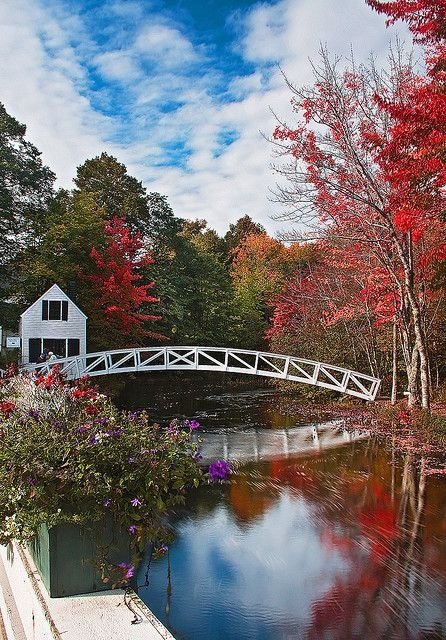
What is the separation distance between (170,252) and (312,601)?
24375 millimetres

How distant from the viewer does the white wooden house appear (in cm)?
1838

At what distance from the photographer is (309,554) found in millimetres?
5180

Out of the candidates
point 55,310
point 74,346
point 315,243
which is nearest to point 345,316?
point 315,243

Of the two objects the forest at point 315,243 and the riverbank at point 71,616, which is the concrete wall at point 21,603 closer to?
the riverbank at point 71,616

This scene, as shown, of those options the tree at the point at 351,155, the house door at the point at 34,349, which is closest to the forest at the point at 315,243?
the tree at the point at 351,155

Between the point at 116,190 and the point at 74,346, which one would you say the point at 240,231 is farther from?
the point at 74,346

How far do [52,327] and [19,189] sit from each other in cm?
765

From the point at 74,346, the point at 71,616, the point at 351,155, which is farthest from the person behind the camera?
the point at 74,346

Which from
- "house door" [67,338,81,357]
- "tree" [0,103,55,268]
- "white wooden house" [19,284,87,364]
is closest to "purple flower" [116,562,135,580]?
"white wooden house" [19,284,87,364]

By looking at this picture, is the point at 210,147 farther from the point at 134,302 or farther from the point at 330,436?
the point at 134,302

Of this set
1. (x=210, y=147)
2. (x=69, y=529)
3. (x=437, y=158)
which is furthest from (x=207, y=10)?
(x=69, y=529)

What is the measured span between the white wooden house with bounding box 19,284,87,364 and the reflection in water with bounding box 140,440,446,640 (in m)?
12.2

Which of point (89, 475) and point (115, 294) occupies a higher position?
point (115, 294)

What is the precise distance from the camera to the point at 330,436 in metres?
11.6
